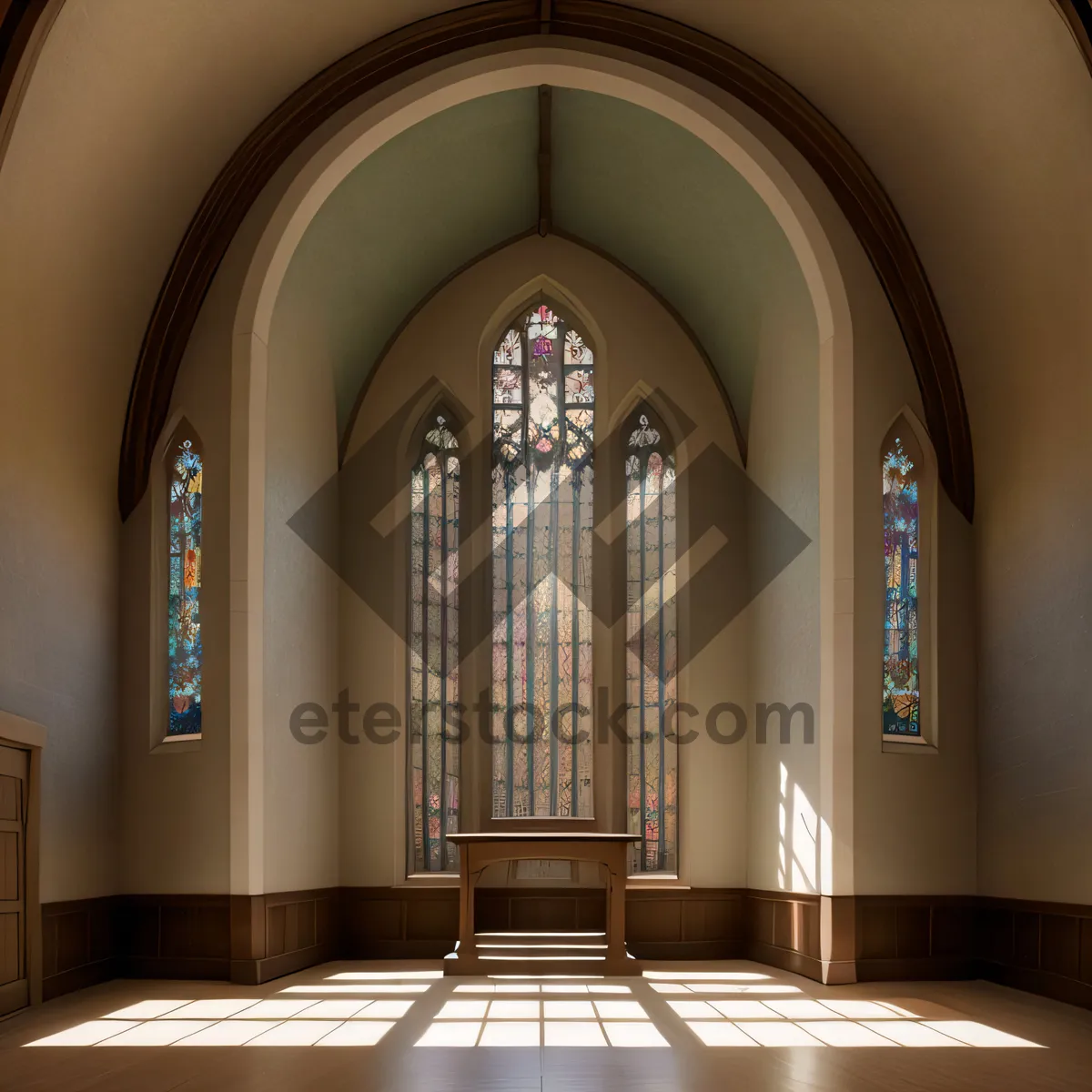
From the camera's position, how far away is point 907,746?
843 centimetres

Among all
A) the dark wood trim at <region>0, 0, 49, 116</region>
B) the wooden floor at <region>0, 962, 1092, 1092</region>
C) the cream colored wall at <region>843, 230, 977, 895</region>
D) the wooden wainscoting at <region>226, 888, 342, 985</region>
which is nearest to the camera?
the wooden floor at <region>0, 962, 1092, 1092</region>

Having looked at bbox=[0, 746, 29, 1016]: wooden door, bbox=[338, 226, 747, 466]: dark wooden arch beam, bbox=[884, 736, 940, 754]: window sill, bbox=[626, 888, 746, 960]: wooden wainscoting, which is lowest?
bbox=[626, 888, 746, 960]: wooden wainscoting

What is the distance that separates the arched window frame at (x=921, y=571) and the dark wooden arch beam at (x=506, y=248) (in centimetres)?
173

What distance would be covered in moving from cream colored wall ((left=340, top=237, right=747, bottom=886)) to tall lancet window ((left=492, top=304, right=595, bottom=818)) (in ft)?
0.71

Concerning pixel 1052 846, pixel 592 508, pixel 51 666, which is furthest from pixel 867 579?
pixel 51 666

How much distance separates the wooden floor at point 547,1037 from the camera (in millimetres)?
5348

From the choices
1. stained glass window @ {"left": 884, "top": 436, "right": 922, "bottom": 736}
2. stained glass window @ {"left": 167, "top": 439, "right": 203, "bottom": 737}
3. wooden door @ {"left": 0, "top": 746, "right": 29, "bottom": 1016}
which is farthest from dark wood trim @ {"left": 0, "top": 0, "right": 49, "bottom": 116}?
stained glass window @ {"left": 884, "top": 436, "right": 922, "bottom": 736}

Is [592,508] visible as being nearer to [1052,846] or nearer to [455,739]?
[455,739]

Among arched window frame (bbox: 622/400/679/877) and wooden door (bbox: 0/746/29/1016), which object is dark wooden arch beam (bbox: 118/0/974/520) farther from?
arched window frame (bbox: 622/400/679/877)

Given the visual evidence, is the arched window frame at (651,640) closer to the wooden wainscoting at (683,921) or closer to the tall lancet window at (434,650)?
the wooden wainscoting at (683,921)

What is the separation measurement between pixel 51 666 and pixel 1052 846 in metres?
5.55

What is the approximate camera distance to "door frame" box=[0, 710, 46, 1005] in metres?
7.16

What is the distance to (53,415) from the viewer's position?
7.81 meters

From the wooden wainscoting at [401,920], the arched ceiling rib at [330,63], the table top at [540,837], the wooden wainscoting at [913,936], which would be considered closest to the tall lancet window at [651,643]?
the wooden wainscoting at [401,920]
